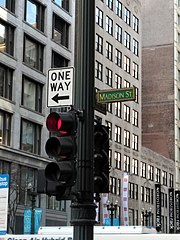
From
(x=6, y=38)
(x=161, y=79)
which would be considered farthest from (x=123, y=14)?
(x=6, y=38)

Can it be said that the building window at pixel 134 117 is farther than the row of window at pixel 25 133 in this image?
Yes

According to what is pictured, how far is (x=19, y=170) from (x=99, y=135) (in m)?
41.0

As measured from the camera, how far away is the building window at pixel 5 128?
163 ft

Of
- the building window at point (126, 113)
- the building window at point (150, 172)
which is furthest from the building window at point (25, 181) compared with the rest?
the building window at point (150, 172)

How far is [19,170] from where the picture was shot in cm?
4988

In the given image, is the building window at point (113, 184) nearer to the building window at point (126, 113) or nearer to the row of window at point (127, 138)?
the row of window at point (127, 138)

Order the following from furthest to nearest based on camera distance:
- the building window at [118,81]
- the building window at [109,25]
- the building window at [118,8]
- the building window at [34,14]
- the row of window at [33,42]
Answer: the building window at [118,8] < the building window at [118,81] < the building window at [109,25] < the building window at [34,14] < the row of window at [33,42]

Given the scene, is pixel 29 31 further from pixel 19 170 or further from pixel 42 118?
pixel 19 170

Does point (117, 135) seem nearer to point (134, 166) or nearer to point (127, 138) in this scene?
point (127, 138)

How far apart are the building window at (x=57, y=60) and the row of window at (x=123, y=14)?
12.8m

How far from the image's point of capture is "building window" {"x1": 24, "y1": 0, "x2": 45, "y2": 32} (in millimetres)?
54906

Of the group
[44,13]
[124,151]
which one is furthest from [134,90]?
[124,151]

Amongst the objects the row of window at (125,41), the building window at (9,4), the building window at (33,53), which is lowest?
the building window at (33,53)

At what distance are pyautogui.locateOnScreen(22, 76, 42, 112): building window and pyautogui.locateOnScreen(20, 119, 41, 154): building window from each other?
167cm
